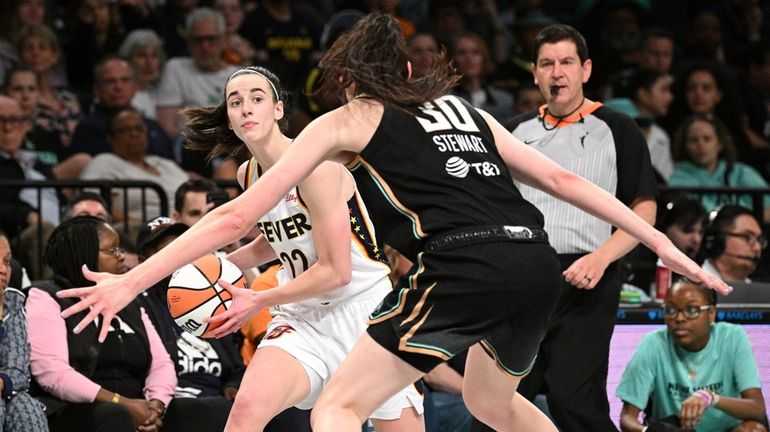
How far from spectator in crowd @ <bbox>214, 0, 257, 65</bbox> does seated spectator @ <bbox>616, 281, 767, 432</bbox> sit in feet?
16.1

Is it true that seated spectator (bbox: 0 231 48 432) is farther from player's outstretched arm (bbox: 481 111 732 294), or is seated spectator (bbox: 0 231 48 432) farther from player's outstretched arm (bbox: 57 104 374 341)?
player's outstretched arm (bbox: 481 111 732 294)

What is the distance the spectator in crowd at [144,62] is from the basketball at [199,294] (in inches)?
194

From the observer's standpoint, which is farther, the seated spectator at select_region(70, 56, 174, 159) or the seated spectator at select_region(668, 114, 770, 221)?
the seated spectator at select_region(668, 114, 770, 221)

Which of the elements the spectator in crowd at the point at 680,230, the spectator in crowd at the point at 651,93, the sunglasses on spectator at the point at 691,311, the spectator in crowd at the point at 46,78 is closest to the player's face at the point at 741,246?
the spectator in crowd at the point at 680,230

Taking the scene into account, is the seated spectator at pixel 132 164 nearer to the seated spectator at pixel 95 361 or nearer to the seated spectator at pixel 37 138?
the seated spectator at pixel 37 138

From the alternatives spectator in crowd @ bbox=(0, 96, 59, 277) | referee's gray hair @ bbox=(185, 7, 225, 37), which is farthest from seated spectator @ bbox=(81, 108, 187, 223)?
referee's gray hair @ bbox=(185, 7, 225, 37)

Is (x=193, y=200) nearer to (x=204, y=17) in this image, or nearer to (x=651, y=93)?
(x=204, y=17)

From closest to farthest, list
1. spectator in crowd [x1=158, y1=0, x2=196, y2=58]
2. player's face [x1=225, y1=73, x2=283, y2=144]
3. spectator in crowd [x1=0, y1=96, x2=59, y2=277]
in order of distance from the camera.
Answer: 1. player's face [x1=225, y1=73, x2=283, y2=144]
2. spectator in crowd [x1=0, y1=96, x2=59, y2=277]
3. spectator in crowd [x1=158, y1=0, x2=196, y2=58]

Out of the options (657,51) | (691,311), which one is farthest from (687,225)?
(657,51)

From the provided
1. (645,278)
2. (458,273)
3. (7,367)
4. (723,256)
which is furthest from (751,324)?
(7,367)

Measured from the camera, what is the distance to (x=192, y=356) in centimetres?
649

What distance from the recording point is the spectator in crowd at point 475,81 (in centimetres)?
1026

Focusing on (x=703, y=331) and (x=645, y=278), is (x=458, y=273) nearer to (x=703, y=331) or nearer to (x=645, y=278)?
(x=703, y=331)

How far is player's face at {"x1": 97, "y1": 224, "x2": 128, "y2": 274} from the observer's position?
6.24 metres
